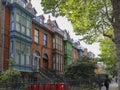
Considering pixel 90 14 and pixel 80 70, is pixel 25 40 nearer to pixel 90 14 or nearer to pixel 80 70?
pixel 80 70

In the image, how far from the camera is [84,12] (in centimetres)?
1653

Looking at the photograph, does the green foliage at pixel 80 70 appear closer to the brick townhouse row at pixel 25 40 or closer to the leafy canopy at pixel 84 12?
the brick townhouse row at pixel 25 40

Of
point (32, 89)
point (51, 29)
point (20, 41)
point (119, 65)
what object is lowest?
point (32, 89)

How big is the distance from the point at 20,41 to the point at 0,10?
4211mm

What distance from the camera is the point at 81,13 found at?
1659 centimetres

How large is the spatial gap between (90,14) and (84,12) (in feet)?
4.12

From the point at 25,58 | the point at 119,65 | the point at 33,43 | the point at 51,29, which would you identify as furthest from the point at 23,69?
the point at 119,65

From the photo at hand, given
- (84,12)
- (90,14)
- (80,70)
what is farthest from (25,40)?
(84,12)

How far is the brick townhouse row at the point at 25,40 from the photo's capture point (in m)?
28.7

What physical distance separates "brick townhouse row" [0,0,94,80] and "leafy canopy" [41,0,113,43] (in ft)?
33.2

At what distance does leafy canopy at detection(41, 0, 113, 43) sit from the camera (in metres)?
15.0

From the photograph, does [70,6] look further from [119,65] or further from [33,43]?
[33,43]

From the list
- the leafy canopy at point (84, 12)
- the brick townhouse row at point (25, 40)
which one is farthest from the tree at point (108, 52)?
the leafy canopy at point (84, 12)

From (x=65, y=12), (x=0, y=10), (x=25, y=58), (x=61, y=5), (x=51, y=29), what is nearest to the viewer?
(x=61, y=5)
